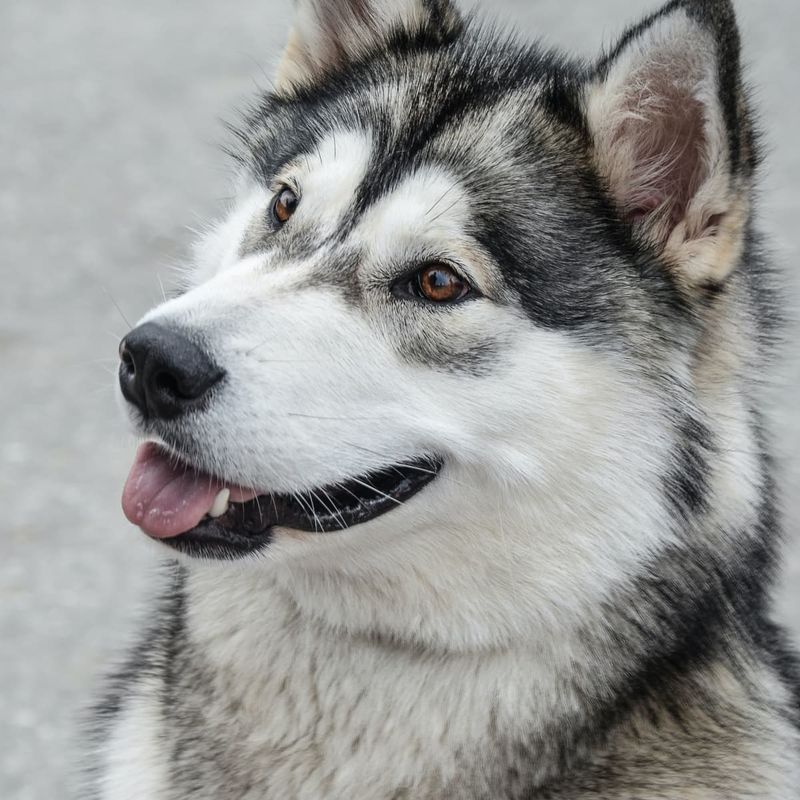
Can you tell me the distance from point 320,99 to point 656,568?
136 cm

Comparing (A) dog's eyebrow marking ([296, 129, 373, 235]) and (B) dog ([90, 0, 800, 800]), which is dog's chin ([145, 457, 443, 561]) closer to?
(B) dog ([90, 0, 800, 800])

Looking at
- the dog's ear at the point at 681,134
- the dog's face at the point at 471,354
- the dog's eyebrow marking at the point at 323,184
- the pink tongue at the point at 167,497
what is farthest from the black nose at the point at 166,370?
the dog's ear at the point at 681,134

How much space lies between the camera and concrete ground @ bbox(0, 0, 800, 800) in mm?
4484

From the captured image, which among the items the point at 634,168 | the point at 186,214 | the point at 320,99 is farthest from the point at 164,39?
the point at 634,168

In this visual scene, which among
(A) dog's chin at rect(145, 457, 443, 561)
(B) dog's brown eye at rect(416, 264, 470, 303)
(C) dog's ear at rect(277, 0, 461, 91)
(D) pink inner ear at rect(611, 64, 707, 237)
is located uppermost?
(C) dog's ear at rect(277, 0, 461, 91)

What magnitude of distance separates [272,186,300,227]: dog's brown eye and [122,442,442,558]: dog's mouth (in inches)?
23.7

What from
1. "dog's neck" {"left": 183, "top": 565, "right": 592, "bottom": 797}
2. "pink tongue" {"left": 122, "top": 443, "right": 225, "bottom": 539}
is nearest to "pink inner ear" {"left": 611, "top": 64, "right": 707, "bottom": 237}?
"dog's neck" {"left": 183, "top": 565, "right": 592, "bottom": 797}

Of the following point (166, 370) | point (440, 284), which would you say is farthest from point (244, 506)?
point (440, 284)

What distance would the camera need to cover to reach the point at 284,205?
281cm

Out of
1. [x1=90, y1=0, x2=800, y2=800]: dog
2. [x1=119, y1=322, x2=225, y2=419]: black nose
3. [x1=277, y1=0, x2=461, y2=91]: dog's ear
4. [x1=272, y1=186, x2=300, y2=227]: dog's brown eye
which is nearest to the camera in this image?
[x1=119, y1=322, x2=225, y2=419]: black nose

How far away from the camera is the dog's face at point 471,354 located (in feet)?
8.05

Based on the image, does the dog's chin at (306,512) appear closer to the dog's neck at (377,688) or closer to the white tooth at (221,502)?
the white tooth at (221,502)

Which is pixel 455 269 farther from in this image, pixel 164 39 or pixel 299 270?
pixel 164 39

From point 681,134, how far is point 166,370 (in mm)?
1153
